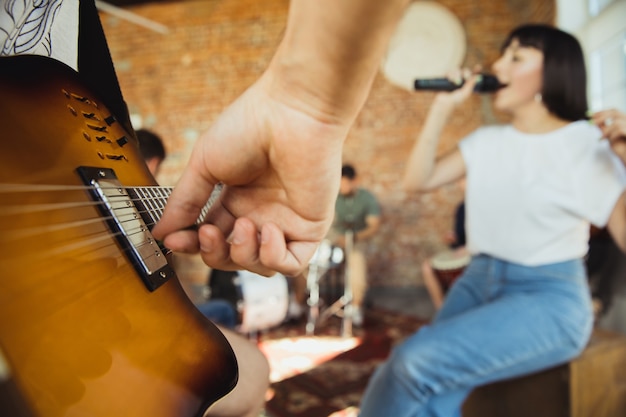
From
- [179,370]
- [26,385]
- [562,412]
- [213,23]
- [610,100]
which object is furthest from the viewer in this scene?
[213,23]

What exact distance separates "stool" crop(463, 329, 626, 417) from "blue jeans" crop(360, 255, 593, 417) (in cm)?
17

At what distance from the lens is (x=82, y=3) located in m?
0.64

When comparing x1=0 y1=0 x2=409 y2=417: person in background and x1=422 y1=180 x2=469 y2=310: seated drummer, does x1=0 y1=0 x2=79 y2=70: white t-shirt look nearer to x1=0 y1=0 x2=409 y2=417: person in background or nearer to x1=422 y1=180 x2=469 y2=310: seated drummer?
x1=0 y1=0 x2=409 y2=417: person in background

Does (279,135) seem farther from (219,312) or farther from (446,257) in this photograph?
(446,257)

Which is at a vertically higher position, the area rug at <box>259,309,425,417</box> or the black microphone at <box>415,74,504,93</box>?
the black microphone at <box>415,74,504,93</box>

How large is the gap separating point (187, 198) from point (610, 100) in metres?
3.35

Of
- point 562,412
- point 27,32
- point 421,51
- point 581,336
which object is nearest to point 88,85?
point 27,32

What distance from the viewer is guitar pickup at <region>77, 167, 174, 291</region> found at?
0.48m

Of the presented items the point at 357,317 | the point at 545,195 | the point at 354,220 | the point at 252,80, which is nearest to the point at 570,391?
the point at 545,195

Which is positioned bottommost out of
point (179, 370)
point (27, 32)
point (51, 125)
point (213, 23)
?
point (179, 370)

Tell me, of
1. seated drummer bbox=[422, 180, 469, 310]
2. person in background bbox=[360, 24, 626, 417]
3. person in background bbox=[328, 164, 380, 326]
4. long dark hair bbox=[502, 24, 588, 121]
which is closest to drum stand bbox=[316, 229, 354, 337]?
person in background bbox=[328, 164, 380, 326]

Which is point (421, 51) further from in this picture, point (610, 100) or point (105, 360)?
point (105, 360)

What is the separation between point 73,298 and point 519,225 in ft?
4.91

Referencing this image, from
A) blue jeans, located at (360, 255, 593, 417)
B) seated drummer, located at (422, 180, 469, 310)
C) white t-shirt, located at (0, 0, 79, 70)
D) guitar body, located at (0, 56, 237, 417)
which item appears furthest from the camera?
seated drummer, located at (422, 180, 469, 310)
